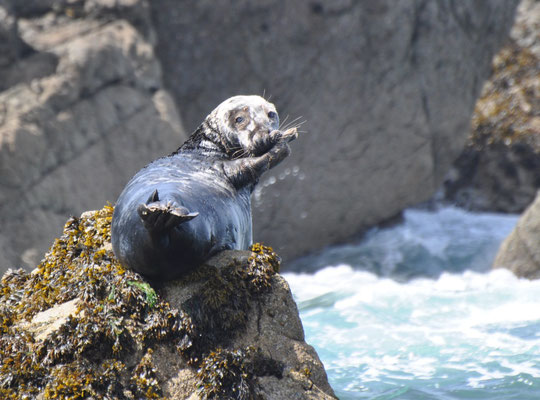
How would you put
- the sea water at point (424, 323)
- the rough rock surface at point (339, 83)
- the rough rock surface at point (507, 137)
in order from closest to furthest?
the sea water at point (424, 323) → the rough rock surface at point (339, 83) → the rough rock surface at point (507, 137)

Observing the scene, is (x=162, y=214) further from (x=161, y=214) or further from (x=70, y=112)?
(x=70, y=112)

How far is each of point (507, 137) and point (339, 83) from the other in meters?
3.47

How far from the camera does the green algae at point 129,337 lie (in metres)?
4.06

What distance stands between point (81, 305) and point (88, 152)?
6.52 m

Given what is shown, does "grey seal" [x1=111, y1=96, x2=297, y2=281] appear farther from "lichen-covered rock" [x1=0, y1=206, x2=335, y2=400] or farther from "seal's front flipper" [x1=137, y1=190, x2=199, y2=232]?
"lichen-covered rock" [x1=0, y1=206, x2=335, y2=400]

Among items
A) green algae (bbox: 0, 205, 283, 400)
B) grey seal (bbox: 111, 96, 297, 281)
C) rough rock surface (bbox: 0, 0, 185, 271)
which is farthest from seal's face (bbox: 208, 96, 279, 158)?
rough rock surface (bbox: 0, 0, 185, 271)

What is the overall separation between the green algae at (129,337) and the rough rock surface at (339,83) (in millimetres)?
8125

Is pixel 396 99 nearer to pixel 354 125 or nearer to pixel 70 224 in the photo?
pixel 354 125

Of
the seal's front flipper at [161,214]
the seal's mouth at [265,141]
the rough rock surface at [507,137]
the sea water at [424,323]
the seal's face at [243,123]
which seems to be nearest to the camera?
the seal's front flipper at [161,214]

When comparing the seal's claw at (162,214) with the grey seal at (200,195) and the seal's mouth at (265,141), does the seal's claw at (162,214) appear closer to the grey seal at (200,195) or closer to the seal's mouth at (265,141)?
the grey seal at (200,195)

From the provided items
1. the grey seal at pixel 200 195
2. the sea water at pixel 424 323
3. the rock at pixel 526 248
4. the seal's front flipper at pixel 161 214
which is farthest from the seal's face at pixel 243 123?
the rock at pixel 526 248

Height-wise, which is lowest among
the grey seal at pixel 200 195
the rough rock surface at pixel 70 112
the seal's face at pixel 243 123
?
the grey seal at pixel 200 195

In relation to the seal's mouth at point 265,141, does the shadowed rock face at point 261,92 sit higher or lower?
higher

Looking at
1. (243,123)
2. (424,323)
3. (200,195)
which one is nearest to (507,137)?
(424,323)
